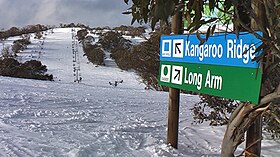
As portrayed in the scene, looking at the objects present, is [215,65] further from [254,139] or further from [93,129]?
[93,129]

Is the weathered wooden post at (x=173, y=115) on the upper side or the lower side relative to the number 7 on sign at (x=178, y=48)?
lower

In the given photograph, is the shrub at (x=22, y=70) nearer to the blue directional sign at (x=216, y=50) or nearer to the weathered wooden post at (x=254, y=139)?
the blue directional sign at (x=216, y=50)

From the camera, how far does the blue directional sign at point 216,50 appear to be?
3205 millimetres

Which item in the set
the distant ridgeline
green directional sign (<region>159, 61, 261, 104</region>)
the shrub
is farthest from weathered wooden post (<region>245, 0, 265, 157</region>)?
the distant ridgeline

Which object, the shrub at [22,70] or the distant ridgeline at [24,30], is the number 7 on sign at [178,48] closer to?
the shrub at [22,70]

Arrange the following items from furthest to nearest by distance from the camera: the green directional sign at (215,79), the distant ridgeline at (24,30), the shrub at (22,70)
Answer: the distant ridgeline at (24,30) → the shrub at (22,70) → the green directional sign at (215,79)

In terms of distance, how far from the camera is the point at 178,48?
469 centimetres

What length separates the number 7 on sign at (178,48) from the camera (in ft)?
15.0

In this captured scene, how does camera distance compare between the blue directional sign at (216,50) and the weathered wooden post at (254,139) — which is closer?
the blue directional sign at (216,50)

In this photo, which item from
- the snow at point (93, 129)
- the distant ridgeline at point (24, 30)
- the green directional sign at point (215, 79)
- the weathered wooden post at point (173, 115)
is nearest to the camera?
the green directional sign at point (215, 79)

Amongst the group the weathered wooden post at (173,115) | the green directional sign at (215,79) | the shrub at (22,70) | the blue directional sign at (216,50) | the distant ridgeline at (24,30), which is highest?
the distant ridgeline at (24,30)

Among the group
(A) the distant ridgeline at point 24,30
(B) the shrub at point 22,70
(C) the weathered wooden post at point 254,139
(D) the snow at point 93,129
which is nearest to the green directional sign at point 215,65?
(C) the weathered wooden post at point 254,139

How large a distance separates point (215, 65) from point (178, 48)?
0.97m

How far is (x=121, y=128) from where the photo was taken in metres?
6.61
